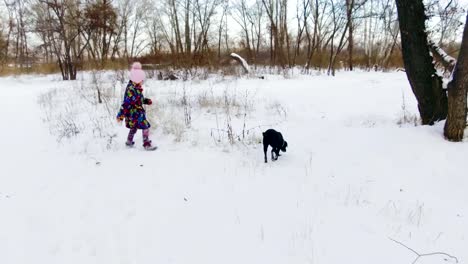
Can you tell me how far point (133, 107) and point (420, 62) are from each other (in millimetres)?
4449

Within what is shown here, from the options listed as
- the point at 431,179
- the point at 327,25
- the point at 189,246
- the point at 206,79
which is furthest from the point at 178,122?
the point at 327,25

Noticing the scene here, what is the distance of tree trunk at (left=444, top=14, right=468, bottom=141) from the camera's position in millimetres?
4227

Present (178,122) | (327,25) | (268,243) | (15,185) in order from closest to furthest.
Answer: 1. (268,243)
2. (15,185)
3. (178,122)
4. (327,25)

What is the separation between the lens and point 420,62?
491cm

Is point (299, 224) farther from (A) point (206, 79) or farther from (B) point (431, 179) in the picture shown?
(A) point (206, 79)

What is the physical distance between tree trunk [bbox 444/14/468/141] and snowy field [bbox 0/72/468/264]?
0.68 ft

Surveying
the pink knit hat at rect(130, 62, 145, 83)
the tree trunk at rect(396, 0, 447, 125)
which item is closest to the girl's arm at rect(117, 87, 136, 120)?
the pink knit hat at rect(130, 62, 145, 83)

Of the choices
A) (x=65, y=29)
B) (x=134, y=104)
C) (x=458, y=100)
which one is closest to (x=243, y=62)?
(x=134, y=104)

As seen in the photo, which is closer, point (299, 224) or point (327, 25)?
point (299, 224)

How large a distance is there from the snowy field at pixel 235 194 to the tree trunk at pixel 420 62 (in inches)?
15.2

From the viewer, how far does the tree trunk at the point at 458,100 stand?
423 cm

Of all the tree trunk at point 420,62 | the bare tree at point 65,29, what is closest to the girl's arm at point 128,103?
the tree trunk at point 420,62

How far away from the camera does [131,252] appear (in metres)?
2.59

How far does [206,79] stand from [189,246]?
12110mm
